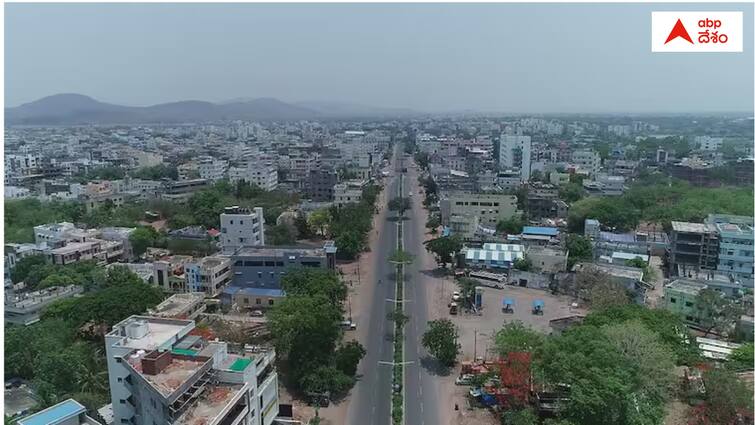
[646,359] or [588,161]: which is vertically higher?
[588,161]

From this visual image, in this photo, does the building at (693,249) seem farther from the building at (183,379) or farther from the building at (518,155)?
the building at (518,155)

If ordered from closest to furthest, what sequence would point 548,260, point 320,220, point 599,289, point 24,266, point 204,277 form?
point 599,289 → point 204,277 → point 24,266 → point 548,260 → point 320,220

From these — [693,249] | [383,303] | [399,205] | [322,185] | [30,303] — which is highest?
[322,185]

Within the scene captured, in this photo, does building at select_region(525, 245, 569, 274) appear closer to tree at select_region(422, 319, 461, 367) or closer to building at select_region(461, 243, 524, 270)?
building at select_region(461, 243, 524, 270)

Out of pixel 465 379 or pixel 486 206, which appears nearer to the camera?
pixel 465 379

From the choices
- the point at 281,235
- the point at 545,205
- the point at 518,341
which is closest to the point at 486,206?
the point at 545,205

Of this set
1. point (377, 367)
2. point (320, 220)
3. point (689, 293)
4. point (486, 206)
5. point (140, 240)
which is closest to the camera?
point (377, 367)

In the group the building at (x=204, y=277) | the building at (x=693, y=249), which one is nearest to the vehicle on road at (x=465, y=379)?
the building at (x=204, y=277)

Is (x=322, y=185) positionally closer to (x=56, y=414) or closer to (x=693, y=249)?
(x=693, y=249)
